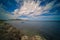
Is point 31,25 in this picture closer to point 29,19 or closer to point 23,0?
point 29,19

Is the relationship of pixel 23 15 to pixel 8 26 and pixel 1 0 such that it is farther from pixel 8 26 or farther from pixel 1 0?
pixel 1 0

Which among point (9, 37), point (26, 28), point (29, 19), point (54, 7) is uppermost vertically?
point (54, 7)

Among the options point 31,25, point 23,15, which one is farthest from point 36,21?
point 23,15

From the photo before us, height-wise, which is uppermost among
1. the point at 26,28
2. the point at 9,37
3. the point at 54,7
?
the point at 54,7

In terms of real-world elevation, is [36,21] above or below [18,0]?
below

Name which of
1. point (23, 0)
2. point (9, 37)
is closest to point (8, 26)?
point (9, 37)

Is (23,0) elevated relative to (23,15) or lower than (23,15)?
elevated
